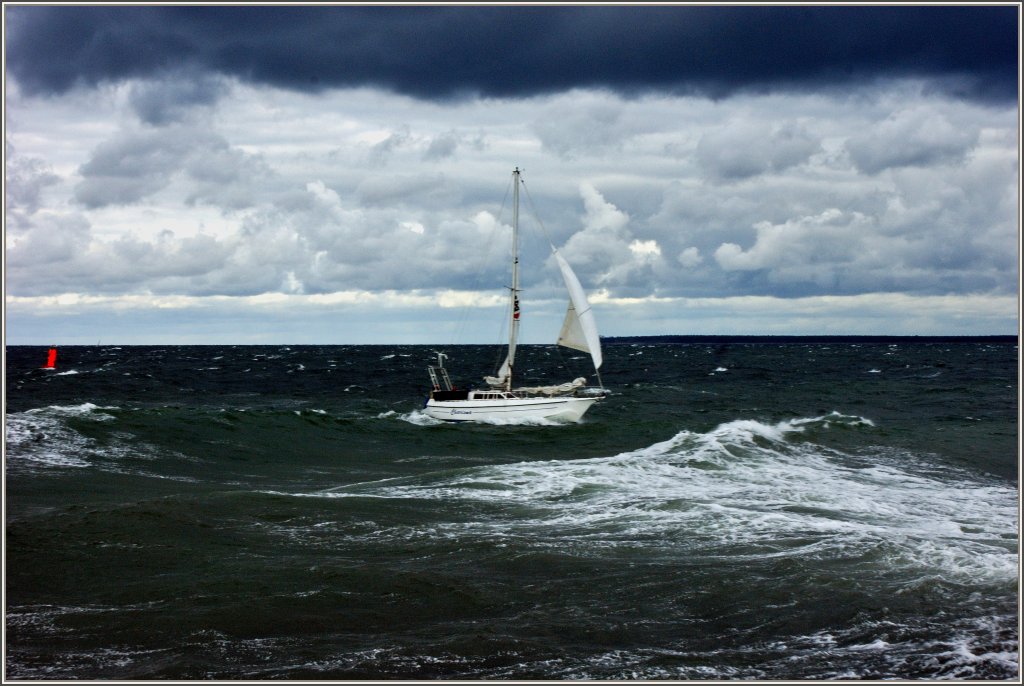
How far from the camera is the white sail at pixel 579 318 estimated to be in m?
45.4

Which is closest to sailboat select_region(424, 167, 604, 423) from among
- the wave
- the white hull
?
the white hull

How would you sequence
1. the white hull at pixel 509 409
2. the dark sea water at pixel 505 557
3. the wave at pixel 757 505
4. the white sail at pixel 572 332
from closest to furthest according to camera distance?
1. the dark sea water at pixel 505 557
2. the wave at pixel 757 505
3. the white hull at pixel 509 409
4. the white sail at pixel 572 332

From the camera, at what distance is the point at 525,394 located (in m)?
45.4

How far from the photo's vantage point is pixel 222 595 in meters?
13.0

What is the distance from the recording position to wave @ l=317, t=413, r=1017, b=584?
1580 cm

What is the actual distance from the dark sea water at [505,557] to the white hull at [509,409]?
805 centimetres

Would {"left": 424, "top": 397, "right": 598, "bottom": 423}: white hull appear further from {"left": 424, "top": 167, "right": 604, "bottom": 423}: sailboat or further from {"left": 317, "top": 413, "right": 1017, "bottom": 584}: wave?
{"left": 317, "top": 413, "right": 1017, "bottom": 584}: wave

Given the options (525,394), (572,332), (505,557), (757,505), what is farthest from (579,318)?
(505,557)

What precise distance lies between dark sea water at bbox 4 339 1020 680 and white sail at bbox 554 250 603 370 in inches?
429

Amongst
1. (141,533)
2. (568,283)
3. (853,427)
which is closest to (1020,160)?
(141,533)

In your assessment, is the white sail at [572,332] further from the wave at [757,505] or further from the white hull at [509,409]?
the wave at [757,505]

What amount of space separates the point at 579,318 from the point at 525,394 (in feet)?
16.4

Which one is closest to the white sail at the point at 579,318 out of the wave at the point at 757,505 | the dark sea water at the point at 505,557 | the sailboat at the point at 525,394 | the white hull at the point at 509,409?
the sailboat at the point at 525,394

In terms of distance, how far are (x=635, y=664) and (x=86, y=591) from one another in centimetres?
879
